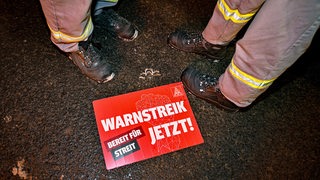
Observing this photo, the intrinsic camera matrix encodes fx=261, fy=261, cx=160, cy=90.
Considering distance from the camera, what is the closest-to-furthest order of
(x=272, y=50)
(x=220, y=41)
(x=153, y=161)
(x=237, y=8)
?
(x=272, y=50), (x=237, y=8), (x=153, y=161), (x=220, y=41)

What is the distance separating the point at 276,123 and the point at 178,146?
550 mm

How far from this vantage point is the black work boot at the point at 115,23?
4.68 feet

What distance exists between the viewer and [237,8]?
1.10 meters

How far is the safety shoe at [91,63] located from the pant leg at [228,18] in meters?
0.54

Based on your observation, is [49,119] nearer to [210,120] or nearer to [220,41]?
[210,120]

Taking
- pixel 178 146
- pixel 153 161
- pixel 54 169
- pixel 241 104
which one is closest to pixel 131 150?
pixel 153 161

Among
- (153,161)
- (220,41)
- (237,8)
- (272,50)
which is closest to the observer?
(272,50)

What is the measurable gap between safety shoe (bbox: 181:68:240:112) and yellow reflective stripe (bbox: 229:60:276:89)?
8.0 inches

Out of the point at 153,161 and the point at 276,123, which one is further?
the point at 276,123

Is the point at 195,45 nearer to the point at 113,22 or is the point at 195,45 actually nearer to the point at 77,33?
the point at 113,22

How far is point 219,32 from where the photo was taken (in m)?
1.26

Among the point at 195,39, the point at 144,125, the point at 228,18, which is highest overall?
the point at 228,18

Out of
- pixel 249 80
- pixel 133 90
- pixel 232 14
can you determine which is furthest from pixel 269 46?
pixel 133 90

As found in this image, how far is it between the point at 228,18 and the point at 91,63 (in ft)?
2.24
